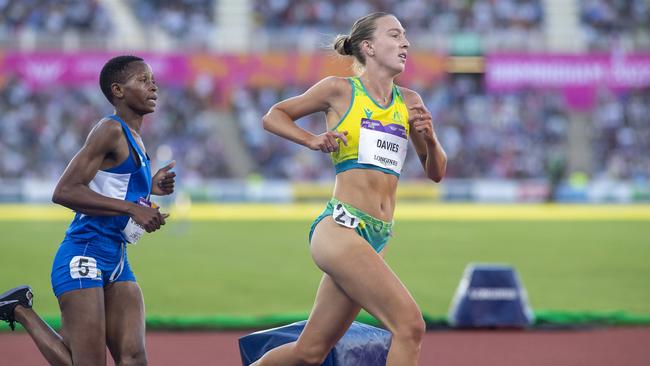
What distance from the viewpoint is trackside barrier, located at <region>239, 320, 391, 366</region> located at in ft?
18.5

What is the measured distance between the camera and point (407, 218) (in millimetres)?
24922

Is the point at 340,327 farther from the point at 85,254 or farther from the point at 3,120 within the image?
the point at 3,120

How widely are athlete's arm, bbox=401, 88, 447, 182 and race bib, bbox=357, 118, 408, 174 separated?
128 millimetres

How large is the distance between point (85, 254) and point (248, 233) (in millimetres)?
15120

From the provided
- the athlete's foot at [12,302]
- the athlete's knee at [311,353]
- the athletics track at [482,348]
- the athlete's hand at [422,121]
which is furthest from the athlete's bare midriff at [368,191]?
the athletics track at [482,348]

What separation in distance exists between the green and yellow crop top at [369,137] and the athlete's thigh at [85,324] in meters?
1.53

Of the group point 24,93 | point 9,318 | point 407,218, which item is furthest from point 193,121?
point 9,318

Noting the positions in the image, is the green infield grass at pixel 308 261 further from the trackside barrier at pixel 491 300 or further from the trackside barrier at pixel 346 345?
the trackside barrier at pixel 346 345

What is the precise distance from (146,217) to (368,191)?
1.22 meters

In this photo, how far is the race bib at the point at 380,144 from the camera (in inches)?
208

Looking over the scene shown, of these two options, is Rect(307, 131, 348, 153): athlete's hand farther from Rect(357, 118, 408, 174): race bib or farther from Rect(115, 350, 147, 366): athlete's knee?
Rect(115, 350, 147, 366): athlete's knee

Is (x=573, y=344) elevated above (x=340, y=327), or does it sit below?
below

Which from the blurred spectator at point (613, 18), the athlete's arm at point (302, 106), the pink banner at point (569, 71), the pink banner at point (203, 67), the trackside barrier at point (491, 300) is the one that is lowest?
the trackside barrier at point (491, 300)

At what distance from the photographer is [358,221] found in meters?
5.20
